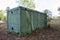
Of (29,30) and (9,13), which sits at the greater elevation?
(9,13)

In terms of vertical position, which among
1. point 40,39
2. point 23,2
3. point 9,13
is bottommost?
point 40,39

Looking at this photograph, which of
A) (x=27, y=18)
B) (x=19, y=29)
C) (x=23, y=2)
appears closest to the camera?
(x=19, y=29)

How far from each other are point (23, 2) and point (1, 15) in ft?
19.0

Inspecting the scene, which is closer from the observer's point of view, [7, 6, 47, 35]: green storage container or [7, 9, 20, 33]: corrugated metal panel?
[7, 6, 47, 35]: green storage container

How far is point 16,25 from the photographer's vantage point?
920 centimetres

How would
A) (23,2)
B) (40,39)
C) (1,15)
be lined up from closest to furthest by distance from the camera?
(40,39), (23,2), (1,15)

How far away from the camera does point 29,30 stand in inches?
376

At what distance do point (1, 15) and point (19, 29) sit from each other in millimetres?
14621

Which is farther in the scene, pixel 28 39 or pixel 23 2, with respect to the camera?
pixel 23 2

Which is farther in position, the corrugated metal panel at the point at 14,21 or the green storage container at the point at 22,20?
the corrugated metal panel at the point at 14,21

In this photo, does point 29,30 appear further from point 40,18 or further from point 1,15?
point 1,15

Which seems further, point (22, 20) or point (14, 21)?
point (14, 21)

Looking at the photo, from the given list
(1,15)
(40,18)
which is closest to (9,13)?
(40,18)

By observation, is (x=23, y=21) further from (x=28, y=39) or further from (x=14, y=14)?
(x=28, y=39)
